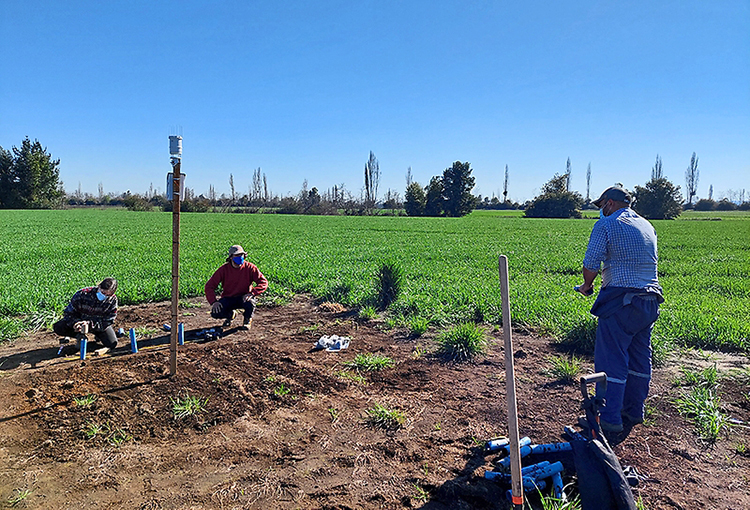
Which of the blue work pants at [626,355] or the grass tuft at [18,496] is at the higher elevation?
the blue work pants at [626,355]

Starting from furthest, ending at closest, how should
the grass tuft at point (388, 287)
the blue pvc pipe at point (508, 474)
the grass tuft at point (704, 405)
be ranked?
the grass tuft at point (388, 287)
the grass tuft at point (704, 405)
the blue pvc pipe at point (508, 474)

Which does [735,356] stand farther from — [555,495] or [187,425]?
[187,425]

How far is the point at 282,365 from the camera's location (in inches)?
207

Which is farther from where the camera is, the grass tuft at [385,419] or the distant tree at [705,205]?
the distant tree at [705,205]

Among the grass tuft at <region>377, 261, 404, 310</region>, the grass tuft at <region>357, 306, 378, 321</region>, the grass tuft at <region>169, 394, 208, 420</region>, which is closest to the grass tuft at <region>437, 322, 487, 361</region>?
the grass tuft at <region>357, 306, 378, 321</region>

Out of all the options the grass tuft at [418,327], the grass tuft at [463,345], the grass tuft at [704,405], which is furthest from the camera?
the grass tuft at [418,327]

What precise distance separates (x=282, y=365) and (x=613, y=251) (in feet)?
12.4

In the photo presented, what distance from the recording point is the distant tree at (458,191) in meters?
74.0

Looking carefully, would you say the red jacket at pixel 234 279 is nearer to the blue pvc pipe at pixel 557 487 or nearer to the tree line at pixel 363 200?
the blue pvc pipe at pixel 557 487

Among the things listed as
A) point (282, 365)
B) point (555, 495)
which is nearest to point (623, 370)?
point (555, 495)

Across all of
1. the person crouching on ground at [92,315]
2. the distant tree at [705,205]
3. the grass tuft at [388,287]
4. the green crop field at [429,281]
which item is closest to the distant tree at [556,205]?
the distant tree at [705,205]

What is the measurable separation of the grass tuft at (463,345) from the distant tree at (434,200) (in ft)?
227

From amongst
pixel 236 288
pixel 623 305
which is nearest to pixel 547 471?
pixel 623 305

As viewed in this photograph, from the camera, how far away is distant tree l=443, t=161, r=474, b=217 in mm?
74000
